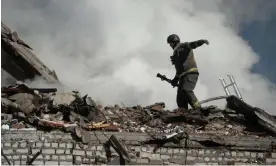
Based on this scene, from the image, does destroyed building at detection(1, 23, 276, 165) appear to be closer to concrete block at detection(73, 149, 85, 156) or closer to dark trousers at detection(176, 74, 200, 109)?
concrete block at detection(73, 149, 85, 156)

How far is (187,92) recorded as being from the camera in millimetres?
9125

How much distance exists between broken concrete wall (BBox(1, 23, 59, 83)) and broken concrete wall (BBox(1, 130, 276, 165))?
3476 millimetres

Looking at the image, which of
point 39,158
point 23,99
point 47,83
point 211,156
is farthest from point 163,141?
point 47,83

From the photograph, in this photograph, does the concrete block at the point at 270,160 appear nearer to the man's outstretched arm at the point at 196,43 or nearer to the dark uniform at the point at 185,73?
the dark uniform at the point at 185,73

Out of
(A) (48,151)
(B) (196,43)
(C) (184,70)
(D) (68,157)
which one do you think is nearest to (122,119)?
(D) (68,157)

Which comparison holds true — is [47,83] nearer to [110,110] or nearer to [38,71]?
[38,71]

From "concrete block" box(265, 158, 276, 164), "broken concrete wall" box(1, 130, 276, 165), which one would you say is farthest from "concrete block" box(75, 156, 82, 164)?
"concrete block" box(265, 158, 276, 164)

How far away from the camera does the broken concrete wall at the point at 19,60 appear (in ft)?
32.4

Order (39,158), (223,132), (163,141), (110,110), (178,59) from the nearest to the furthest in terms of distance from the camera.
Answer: (39,158), (163,141), (223,132), (110,110), (178,59)

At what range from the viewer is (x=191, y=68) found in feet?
30.4

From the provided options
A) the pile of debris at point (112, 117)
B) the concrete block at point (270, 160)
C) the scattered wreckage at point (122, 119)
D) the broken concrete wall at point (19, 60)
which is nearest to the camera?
the scattered wreckage at point (122, 119)

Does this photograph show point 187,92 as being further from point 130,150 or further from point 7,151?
point 7,151

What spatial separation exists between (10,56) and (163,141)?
15.1 feet

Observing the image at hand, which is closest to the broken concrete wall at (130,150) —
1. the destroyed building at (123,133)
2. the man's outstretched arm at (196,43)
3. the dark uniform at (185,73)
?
the destroyed building at (123,133)
